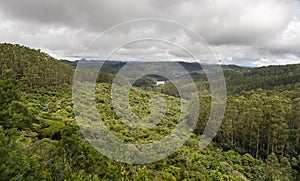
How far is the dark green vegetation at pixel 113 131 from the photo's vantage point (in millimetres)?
11132

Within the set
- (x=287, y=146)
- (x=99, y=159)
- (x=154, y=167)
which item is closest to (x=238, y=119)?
(x=287, y=146)

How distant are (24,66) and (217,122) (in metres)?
34.4

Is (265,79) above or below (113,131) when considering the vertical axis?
above

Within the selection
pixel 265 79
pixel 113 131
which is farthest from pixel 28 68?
pixel 265 79

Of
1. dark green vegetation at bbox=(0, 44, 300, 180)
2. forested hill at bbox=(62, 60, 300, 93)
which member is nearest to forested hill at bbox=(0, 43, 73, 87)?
dark green vegetation at bbox=(0, 44, 300, 180)

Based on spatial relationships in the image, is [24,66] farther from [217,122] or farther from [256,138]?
[256,138]

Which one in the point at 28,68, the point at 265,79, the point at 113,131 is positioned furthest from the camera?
the point at 265,79

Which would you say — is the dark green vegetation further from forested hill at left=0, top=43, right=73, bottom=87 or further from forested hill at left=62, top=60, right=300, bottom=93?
forested hill at left=62, top=60, right=300, bottom=93

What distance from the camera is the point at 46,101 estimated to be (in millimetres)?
33312

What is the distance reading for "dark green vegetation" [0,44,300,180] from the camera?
11.1 meters

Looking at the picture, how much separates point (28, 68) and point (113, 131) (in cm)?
2724

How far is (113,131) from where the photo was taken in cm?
2227

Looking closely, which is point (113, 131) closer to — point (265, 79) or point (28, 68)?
point (28, 68)

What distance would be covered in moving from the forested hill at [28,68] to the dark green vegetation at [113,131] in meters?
0.15
